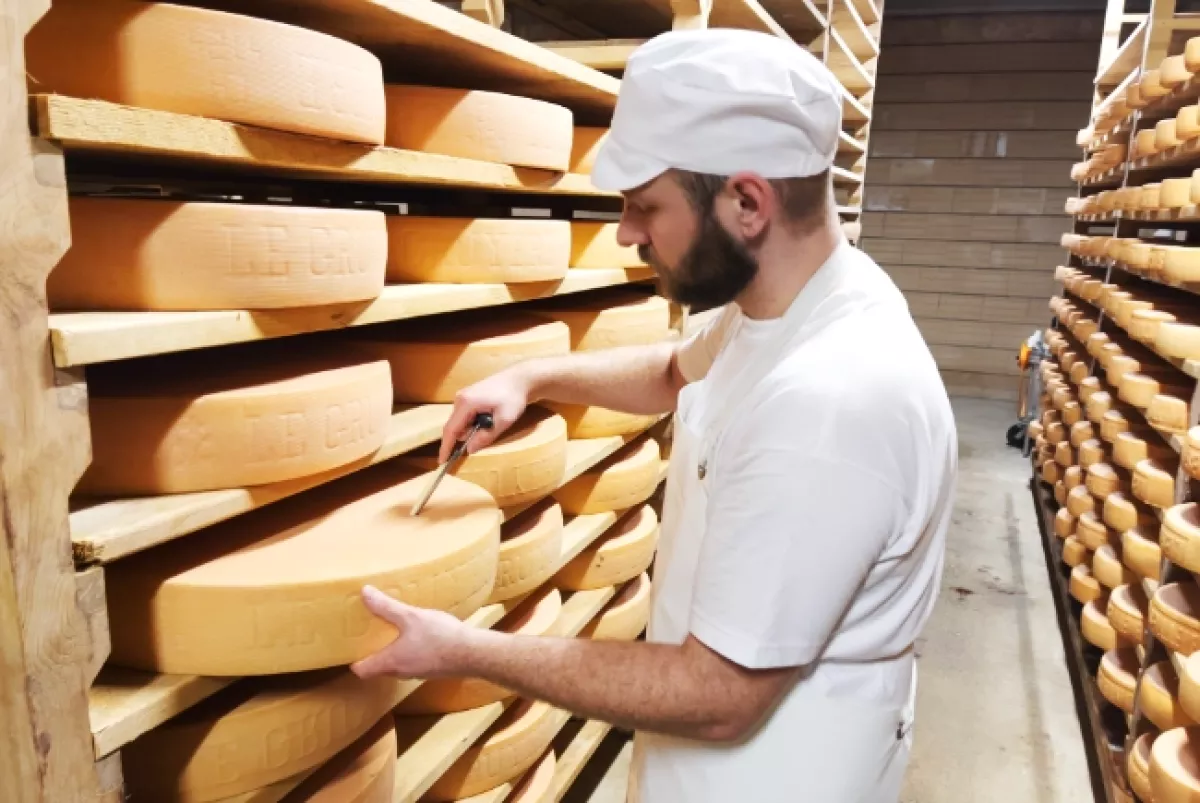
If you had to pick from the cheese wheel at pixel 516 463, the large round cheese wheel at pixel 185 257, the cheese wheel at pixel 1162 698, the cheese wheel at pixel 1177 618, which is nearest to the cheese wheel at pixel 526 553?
the cheese wheel at pixel 516 463

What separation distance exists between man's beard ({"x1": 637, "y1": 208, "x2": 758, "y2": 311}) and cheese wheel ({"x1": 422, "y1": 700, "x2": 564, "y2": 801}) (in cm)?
107

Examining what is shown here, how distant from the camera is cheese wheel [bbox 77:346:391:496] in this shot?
3.60 feet

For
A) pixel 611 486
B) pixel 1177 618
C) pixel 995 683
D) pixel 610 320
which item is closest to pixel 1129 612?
pixel 1177 618

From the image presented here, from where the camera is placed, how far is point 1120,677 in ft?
9.09

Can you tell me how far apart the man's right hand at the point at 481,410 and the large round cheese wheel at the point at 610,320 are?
2.15 ft

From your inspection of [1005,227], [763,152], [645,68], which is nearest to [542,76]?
[645,68]

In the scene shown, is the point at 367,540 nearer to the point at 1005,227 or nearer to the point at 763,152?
the point at 763,152

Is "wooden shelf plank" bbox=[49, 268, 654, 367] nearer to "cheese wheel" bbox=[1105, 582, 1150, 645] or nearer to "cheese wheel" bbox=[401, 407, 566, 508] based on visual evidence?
"cheese wheel" bbox=[401, 407, 566, 508]

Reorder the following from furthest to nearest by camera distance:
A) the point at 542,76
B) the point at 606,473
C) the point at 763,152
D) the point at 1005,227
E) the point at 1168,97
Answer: the point at 1005,227 < the point at 1168,97 < the point at 606,473 < the point at 542,76 < the point at 763,152

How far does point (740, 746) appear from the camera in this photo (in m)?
1.30

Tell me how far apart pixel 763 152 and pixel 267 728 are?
1024mm

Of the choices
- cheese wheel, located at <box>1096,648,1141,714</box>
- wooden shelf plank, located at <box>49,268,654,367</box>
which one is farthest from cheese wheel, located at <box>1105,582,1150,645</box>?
wooden shelf plank, located at <box>49,268,654,367</box>

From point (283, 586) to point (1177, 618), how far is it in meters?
2.01

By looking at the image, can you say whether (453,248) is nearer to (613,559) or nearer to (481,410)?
(481,410)
